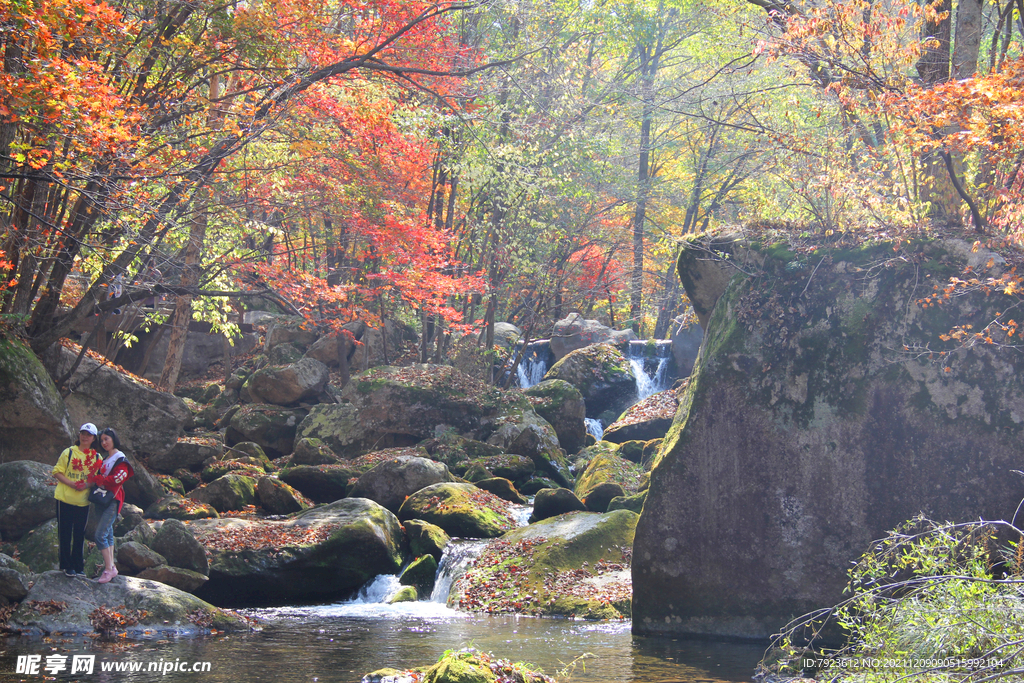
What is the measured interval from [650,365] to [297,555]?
1509cm

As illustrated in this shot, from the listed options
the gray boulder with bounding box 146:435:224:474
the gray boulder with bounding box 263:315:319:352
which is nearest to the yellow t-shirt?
the gray boulder with bounding box 146:435:224:474

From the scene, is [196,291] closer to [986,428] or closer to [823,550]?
[823,550]

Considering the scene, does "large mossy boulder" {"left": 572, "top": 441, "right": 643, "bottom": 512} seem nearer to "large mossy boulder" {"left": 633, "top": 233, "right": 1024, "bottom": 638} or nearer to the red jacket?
"large mossy boulder" {"left": 633, "top": 233, "right": 1024, "bottom": 638}

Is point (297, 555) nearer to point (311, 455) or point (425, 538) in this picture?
point (425, 538)

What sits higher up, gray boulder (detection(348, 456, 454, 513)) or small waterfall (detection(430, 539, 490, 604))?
gray boulder (detection(348, 456, 454, 513))

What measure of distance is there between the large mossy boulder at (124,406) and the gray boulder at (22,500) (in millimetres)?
3810

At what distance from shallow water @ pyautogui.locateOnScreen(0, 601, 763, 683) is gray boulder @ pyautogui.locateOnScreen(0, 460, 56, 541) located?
95.5 inches

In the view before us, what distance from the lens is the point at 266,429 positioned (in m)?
17.0

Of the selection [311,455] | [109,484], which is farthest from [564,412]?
[109,484]

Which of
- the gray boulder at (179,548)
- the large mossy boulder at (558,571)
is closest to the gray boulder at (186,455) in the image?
the gray boulder at (179,548)

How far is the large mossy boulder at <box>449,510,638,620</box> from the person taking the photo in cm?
954

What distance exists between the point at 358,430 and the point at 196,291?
5787 millimetres

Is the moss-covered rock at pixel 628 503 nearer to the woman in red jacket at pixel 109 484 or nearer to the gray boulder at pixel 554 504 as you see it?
the gray boulder at pixel 554 504

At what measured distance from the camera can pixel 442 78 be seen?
13.6 meters
